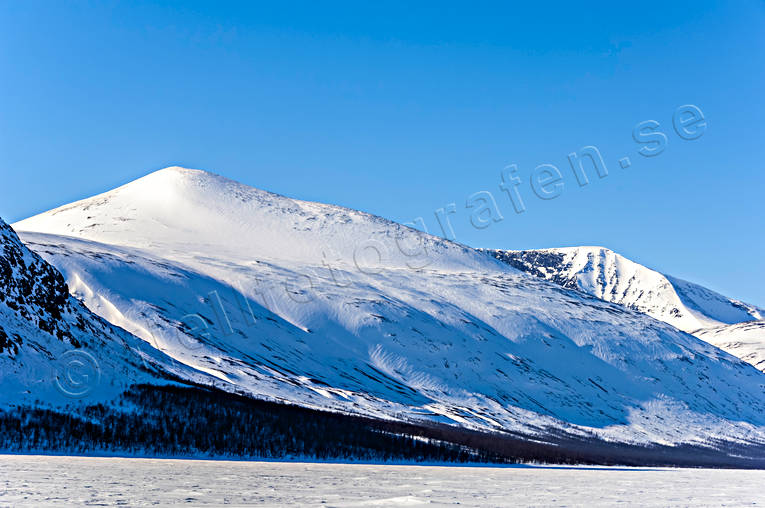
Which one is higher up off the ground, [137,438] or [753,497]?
[753,497]

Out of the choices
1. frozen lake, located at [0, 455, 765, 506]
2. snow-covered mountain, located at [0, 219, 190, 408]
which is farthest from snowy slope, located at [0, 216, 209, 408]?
frozen lake, located at [0, 455, 765, 506]

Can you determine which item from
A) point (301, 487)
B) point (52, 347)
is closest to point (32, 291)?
point (52, 347)

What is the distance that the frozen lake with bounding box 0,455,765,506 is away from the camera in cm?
5297

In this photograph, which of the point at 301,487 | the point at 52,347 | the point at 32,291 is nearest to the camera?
the point at 301,487

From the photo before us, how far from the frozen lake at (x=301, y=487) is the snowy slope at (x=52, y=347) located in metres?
29.5

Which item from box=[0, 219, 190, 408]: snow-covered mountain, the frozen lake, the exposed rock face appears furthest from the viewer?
the exposed rock face

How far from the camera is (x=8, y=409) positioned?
97125 mm

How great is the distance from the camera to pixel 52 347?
118625mm

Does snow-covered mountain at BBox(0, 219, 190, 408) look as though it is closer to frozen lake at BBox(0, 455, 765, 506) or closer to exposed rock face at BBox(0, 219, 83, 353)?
exposed rock face at BBox(0, 219, 83, 353)

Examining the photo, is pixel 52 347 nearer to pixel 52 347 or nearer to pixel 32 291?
pixel 52 347

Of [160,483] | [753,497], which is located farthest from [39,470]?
[753,497]

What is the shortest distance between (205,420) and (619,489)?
184 ft

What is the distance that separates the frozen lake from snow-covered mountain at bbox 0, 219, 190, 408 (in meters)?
29.4

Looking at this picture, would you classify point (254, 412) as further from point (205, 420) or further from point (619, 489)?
point (619, 489)
